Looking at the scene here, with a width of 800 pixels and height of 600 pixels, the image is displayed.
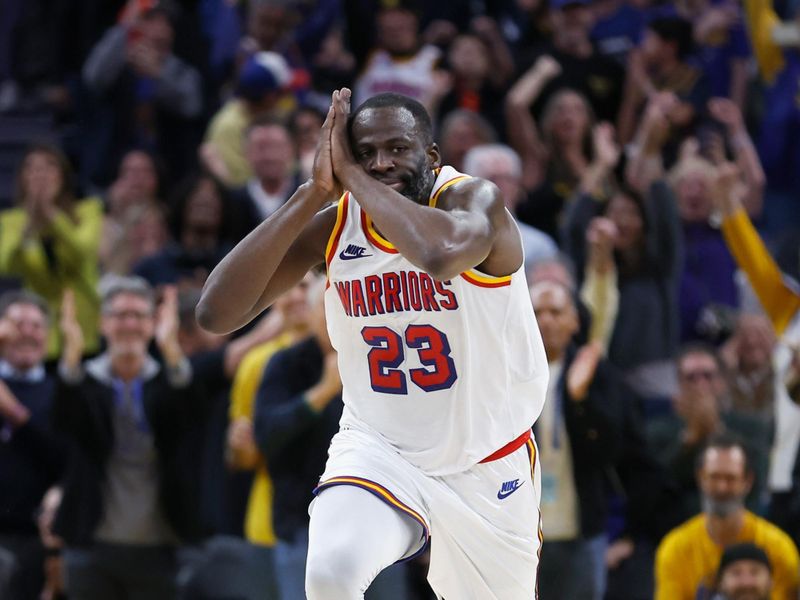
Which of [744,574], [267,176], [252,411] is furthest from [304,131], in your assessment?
[744,574]

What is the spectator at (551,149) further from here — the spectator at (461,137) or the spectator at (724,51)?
the spectator at (724,51)

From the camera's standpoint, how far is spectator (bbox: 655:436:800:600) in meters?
7.62

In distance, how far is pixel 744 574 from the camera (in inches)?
289

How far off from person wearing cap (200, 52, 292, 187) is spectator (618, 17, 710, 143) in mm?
2532

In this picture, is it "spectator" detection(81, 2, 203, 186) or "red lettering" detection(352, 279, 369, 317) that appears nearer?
"red lettering" detection(352, 279, 369, 317)

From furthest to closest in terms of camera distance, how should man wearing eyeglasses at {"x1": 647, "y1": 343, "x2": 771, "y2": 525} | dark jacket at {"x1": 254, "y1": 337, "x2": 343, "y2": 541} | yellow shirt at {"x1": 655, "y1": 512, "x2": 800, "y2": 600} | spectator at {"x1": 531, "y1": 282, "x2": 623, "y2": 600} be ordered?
man wearing eyeglasses at {"x1": 647, "y1": 343, "x2": 771, "y2": 525} < spectator at {"x1": 531, "y1": 282, "x2": 623, "y2": 600} < dark jacket at {"x1": 254, "y1": 337, "x2": 343, "y2": 541} < yellow shirt at {"x1": 655, "y1": 512, "x2": 800, "y2": 600}

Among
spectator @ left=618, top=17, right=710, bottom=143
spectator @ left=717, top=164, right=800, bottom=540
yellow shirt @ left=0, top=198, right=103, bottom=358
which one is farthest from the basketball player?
spectator @ left=618, top=17, right=710, bottom=143

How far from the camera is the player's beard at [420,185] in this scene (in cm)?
524

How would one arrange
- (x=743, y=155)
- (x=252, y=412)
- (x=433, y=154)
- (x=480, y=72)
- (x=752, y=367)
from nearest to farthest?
(x=433, y=154) < (x=252, y=412) < (x=752, y=367) < (x=743, y=155) < (x=480, y=72)

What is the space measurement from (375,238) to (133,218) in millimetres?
5547

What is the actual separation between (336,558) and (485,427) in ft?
2.49

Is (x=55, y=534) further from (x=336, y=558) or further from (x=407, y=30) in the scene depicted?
(x=407, y=30)

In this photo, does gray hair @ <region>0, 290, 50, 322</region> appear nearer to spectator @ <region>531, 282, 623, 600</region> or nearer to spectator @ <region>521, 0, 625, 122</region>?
spectator @ <region>531, 282, 623, 600</region>

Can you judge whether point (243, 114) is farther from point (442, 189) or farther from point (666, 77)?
point (442, 189)
